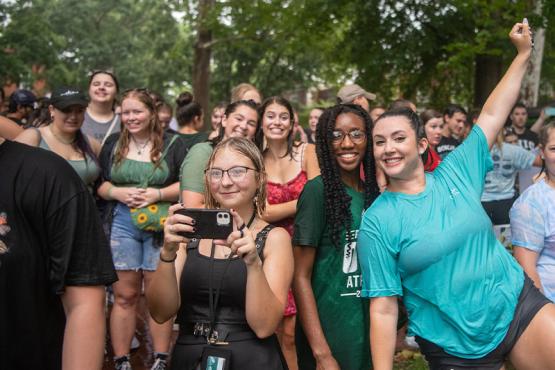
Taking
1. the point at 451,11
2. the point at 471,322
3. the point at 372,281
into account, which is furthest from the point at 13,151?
the point at 451,11

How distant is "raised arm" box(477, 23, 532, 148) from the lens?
3326 millimetres

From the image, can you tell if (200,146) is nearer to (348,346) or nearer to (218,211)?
(348,346)

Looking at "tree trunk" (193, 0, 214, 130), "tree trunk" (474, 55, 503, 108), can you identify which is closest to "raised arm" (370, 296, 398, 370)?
"tree trunk" (474, 55, 503, 108)

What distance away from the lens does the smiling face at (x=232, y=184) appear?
3.00 m

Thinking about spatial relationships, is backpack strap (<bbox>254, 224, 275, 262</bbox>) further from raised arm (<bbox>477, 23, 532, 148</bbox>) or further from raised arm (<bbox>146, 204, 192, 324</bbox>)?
raised arm (<bbox>477, 23, 532, 148</bbox>)

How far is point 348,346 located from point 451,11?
1355cm

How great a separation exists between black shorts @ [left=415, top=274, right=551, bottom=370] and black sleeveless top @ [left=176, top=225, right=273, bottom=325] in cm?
89

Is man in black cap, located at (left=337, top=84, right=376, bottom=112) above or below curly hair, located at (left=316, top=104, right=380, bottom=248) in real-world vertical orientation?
above

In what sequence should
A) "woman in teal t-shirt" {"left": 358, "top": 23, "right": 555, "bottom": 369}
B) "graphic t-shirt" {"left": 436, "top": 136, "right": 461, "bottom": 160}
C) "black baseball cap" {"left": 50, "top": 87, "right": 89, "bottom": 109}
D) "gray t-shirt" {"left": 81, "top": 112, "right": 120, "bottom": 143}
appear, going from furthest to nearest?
"graphic t-shirt" {"left": 436, "top": 136, "right": 461, "bottom": 160} < "gray t-shirt" {"left": 81, "top": 112, "right": 120, "bottom": 143} < "black baseball cap" {"left": 50, "top": 87, "right": 89, "bottom": 109} < "woman in teal t-shirt" {"left": 358, "top": 23, "right": 555, "bottom": 369}

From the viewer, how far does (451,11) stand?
1562cm

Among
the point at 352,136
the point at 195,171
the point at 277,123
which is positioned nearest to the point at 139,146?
the point at 195,171

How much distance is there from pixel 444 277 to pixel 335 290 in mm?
767

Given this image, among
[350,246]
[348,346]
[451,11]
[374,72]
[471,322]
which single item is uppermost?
[451,11]

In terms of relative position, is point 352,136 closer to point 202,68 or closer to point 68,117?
point 68,117
